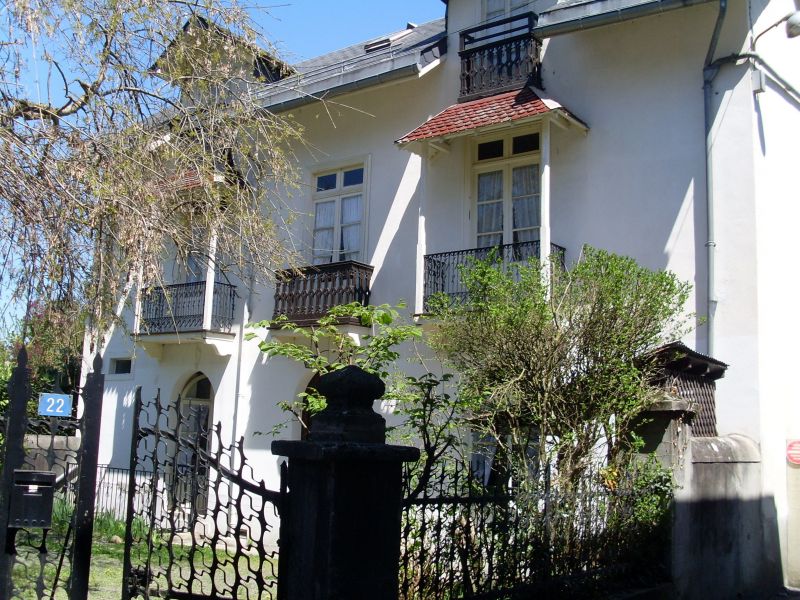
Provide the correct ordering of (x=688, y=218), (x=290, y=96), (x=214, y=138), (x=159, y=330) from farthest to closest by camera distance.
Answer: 1. (x=159, y=330)
2. (x=290, y=96)
3. (x=688, y=218)
4. (x=214, y=138)

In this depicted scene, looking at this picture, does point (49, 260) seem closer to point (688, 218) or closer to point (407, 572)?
point (407, 572)

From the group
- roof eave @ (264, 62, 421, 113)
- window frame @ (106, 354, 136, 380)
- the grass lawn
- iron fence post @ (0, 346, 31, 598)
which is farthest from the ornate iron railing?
iron fence post @ (0, 346, 31, 598)

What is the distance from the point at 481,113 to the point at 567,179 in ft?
5.62

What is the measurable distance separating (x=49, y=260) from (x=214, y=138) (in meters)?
2.44

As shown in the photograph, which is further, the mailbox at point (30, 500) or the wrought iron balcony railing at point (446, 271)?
the wrought iron balcony railing at point (446, 271)

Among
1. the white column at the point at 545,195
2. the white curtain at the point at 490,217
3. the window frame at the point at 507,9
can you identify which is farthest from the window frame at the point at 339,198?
the white column at the point at 545,195

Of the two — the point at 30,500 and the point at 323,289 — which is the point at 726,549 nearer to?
the point at 30,500

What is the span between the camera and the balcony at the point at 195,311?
16.2 meters

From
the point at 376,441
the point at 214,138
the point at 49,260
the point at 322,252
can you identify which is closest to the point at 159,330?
the point at 322,252

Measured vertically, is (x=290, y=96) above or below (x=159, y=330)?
above

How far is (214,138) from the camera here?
8.91 meters

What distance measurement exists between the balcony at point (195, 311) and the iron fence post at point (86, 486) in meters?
11.3

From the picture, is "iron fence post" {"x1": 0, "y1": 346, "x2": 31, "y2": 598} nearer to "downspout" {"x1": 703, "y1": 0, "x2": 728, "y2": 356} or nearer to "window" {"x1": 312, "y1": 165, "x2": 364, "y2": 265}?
"downspout" {"x1": 703, "y1": 0, "x2": 728, "y2": 356}

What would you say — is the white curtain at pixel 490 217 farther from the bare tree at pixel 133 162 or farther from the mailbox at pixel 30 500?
the mailbox at pixel 30 500
